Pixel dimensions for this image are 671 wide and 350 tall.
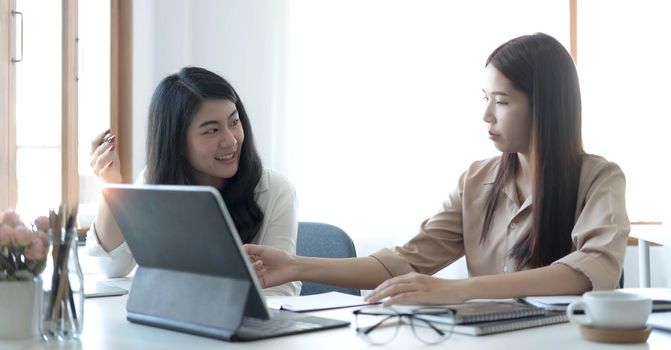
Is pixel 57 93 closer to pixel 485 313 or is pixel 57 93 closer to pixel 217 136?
pixel 217 136

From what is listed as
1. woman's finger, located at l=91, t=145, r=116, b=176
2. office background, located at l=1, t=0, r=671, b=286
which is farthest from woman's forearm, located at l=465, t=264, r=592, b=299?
office background, located at l=1, t=0, r=671, b=286

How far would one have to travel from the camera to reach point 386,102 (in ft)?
12.2

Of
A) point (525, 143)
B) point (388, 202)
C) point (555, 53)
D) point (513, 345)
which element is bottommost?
point (388, 202)

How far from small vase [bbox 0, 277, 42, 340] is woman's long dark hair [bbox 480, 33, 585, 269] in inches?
41.4

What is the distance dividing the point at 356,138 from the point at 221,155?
1.48 metres

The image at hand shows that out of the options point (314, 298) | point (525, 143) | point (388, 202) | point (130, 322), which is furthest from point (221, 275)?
point (388, 202)

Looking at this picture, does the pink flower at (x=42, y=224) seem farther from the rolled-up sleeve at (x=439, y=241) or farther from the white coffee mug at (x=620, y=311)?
the rolled-up sleeve at (x=439, y=241)

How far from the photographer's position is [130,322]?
1.59 meters

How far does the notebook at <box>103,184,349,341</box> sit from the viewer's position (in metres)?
1.38

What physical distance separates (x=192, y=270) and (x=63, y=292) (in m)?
0.20

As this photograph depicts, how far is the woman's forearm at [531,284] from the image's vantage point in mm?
1703

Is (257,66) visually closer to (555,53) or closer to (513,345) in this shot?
(555,53)

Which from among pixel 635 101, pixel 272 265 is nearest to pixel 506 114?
pixel 272 265

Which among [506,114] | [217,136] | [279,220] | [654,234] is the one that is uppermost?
[506,114]
